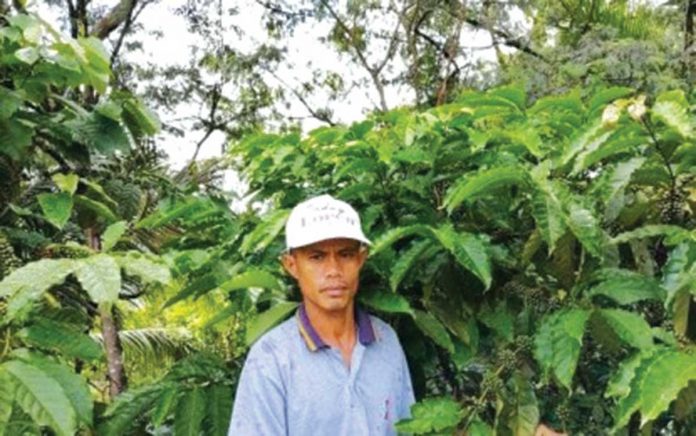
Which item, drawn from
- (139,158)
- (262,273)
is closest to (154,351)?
(139,158)

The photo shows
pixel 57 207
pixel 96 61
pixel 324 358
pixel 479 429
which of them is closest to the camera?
pixel 479 429

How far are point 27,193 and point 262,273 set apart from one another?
96cm

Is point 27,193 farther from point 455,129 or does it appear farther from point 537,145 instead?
point 537,145

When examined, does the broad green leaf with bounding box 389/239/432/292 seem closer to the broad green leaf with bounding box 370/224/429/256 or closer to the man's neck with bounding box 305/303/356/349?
the broad green leaf with bounding box 370/224/429/256

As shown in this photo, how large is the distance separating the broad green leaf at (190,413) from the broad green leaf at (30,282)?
45 cm

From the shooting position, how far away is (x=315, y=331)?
69.8 inches

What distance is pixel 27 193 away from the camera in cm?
243

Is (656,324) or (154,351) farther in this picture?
(154,351)

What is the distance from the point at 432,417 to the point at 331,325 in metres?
0.28

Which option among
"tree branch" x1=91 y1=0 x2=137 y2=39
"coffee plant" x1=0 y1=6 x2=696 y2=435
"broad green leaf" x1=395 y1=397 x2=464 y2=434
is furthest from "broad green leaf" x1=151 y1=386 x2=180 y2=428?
"tree branch" x1=91 y1=0 x2=137 y2=39

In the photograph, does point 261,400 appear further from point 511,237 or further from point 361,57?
point 361,57

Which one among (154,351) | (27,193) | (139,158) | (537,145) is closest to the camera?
(537,145)

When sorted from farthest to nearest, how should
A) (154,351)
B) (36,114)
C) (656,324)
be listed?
(154,351)
(36,114)
(656,324)

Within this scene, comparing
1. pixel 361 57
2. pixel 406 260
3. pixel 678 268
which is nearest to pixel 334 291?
pixel 406 260
